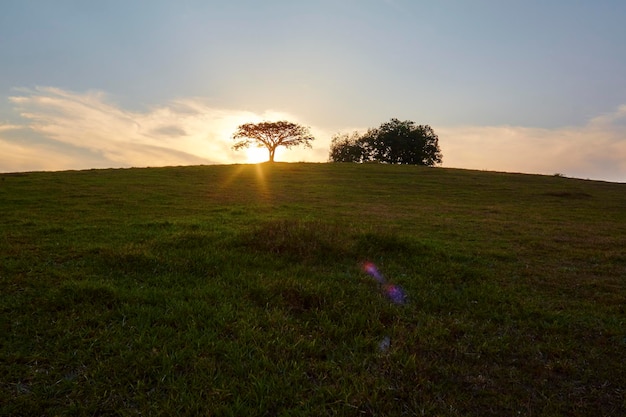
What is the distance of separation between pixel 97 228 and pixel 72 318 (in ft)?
30.1

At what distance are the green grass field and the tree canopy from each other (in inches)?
2680

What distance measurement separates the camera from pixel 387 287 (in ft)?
29.1

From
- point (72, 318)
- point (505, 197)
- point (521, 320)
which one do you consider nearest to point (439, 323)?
point (521, 320)

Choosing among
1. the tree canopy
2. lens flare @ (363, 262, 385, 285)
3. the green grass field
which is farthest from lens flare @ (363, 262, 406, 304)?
the tree canopy

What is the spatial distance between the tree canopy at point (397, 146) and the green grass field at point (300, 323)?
6806 cm

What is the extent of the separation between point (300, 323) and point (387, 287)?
268 centimetres

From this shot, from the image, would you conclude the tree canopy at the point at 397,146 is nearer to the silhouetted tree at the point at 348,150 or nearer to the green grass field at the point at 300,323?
the silhouetted tree at the point at 348,150

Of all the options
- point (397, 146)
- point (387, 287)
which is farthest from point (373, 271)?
point (397, 146)

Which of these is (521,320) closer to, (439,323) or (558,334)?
(558,334)

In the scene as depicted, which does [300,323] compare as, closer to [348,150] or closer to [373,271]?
[373,271]

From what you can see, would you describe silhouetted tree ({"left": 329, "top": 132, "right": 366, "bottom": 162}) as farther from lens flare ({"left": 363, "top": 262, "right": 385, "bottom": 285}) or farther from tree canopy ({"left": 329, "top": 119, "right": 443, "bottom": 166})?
lens flare ({"left": 363, "top": 262, "right": 385, "bottom": 285})

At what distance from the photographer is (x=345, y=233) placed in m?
12.6

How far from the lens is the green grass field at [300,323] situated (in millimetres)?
4973

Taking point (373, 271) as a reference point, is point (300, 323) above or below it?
below
